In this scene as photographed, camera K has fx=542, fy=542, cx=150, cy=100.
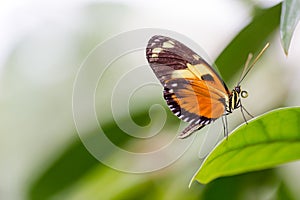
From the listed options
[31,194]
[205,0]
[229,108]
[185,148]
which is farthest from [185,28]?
[229,108]

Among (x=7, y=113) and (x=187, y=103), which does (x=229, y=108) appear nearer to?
(x=187, y=103)

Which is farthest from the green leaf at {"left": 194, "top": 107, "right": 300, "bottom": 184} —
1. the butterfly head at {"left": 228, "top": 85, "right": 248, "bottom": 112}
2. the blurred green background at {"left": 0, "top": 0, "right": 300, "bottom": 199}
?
the blurred green background at {"left": 0, "top": 0, "right": 300, "bottom": 199}

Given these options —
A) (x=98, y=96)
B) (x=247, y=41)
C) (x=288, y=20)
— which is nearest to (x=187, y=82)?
(x=288, y=20)

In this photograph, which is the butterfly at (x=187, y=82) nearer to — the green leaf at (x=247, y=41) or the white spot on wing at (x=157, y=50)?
the white spot on wing at (x=157, y=50)

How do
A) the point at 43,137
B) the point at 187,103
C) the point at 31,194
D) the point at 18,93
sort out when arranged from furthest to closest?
the point at 18,93
the point at 43,137
the point at 31,194
the point at 187,103

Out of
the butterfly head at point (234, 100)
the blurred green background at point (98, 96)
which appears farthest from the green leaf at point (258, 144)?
the blurred green background at point (98, 96)

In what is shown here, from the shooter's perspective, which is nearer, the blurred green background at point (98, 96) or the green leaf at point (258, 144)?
the green leaf at point (258, 144)

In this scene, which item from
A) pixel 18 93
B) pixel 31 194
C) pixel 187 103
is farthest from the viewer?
pixel 18 93
